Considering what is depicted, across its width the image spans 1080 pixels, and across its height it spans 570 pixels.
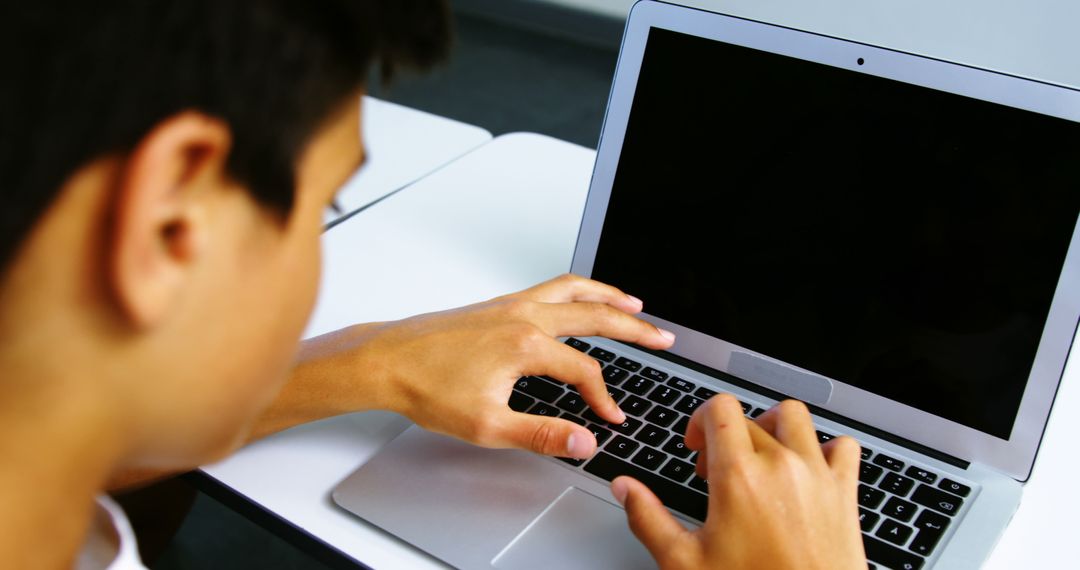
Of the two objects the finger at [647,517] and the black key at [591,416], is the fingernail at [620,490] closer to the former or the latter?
the finger at [647,517]

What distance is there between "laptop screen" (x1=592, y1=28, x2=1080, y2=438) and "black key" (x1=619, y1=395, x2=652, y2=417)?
105 millimetres

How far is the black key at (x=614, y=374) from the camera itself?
0.90m

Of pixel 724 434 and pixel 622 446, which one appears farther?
pixel 622 446

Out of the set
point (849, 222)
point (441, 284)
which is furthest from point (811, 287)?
point (441, 284)

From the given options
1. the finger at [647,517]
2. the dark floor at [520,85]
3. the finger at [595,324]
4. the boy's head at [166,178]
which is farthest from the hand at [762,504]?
the dark floor at [520,85]

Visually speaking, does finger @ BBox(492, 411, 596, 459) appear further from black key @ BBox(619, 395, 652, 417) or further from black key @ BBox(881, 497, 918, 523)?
black key @ BBox(881, 497, 918, 523)

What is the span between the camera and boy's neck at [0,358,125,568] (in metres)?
0.42

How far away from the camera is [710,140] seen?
0.93 metres

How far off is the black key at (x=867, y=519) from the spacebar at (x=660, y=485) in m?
0.12

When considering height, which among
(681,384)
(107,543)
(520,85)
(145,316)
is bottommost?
(107,543)

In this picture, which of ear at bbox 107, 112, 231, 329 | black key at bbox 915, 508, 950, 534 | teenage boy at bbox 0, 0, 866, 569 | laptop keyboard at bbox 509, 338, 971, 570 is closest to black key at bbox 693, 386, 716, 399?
laptop keyboard at bbox 509, 338, 971, 570

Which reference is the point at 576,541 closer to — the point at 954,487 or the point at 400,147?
the point at 954,487

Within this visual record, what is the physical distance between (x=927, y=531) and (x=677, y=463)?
0.19 m

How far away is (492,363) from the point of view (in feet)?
2.69
